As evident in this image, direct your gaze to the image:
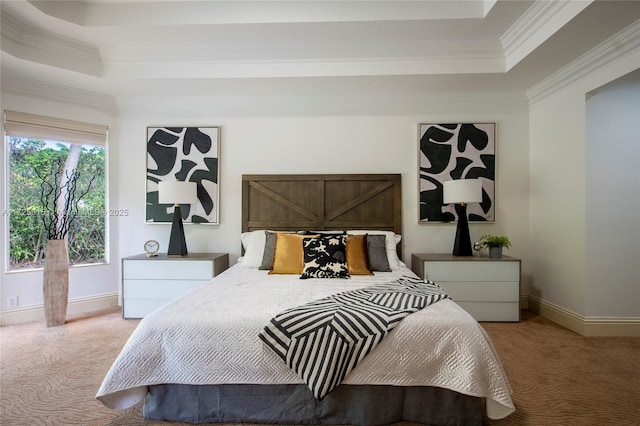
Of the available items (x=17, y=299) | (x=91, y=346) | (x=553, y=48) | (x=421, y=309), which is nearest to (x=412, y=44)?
(x=553, y=48)

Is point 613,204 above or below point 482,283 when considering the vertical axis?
above

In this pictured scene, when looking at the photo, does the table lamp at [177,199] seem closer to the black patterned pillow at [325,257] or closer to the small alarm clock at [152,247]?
the small alarm clock at [152,247]

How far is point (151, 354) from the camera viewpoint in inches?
60.5

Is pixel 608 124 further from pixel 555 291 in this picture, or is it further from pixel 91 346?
pixel 91 346

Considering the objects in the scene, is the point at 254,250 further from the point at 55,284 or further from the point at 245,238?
the point at 55,284

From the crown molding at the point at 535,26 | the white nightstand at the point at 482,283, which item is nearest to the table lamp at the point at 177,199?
the white nightstand at the point at 482,283

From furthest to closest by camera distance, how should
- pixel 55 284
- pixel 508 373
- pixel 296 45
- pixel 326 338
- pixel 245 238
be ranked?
pixel 245 238, pixel 55 284, pixel 296 45, pixel 508 373, pixel 326 338

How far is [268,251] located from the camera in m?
2.96

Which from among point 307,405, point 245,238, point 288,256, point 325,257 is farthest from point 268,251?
point 307,405

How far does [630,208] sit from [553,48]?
63.7 inches

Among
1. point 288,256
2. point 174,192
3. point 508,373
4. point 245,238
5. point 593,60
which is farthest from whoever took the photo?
point 245,238

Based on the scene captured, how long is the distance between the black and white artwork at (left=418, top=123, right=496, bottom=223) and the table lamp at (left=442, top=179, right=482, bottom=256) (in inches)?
8.1

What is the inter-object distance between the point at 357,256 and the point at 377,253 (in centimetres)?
26

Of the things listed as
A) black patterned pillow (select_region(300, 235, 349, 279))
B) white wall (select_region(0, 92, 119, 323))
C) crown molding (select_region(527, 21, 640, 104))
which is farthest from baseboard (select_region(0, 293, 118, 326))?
crown molding (select_region(527, 21, 640, 104))
